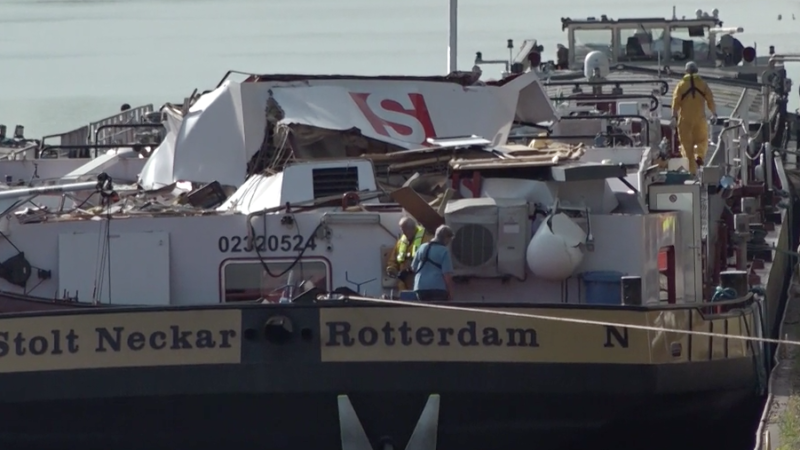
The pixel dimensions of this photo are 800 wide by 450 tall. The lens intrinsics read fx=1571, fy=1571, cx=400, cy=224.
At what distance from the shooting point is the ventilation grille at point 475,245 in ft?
37.0

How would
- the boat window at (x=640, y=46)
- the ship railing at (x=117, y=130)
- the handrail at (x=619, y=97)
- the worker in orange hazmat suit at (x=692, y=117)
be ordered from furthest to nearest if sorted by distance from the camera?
the boat window at (x=640, y=46) < the ship railing at (x=117, y=130) < the handrail at (x=619, y=97) < the worker in orange hazmat suit at (x=692, y=117)

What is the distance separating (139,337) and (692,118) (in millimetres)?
8799

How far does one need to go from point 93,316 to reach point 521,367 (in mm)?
2892

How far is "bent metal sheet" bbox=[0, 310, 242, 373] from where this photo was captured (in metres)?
10.4

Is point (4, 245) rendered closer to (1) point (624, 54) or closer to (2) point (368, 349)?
(2) point (368, 349)

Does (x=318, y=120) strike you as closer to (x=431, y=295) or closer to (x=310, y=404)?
(x=431, y=295)

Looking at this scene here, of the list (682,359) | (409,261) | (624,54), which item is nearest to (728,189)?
(682,359)

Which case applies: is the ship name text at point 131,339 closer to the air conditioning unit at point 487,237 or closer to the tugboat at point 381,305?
the tugboat at point 381,305

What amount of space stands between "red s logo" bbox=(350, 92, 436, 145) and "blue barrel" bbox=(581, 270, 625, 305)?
2437 mm

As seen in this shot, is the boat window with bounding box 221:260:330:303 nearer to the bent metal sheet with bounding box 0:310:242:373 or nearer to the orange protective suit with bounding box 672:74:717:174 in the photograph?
the bent metal sheet with bounding box 0:310:242:373

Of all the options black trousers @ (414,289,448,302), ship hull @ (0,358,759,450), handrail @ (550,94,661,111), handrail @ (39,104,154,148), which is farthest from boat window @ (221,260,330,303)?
handrail @ (39,104,154,148)

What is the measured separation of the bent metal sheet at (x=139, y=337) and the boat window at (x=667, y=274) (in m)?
3.82

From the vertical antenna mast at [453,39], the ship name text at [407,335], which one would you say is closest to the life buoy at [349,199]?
the ship name text at [407,335]

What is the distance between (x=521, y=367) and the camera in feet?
34.9
